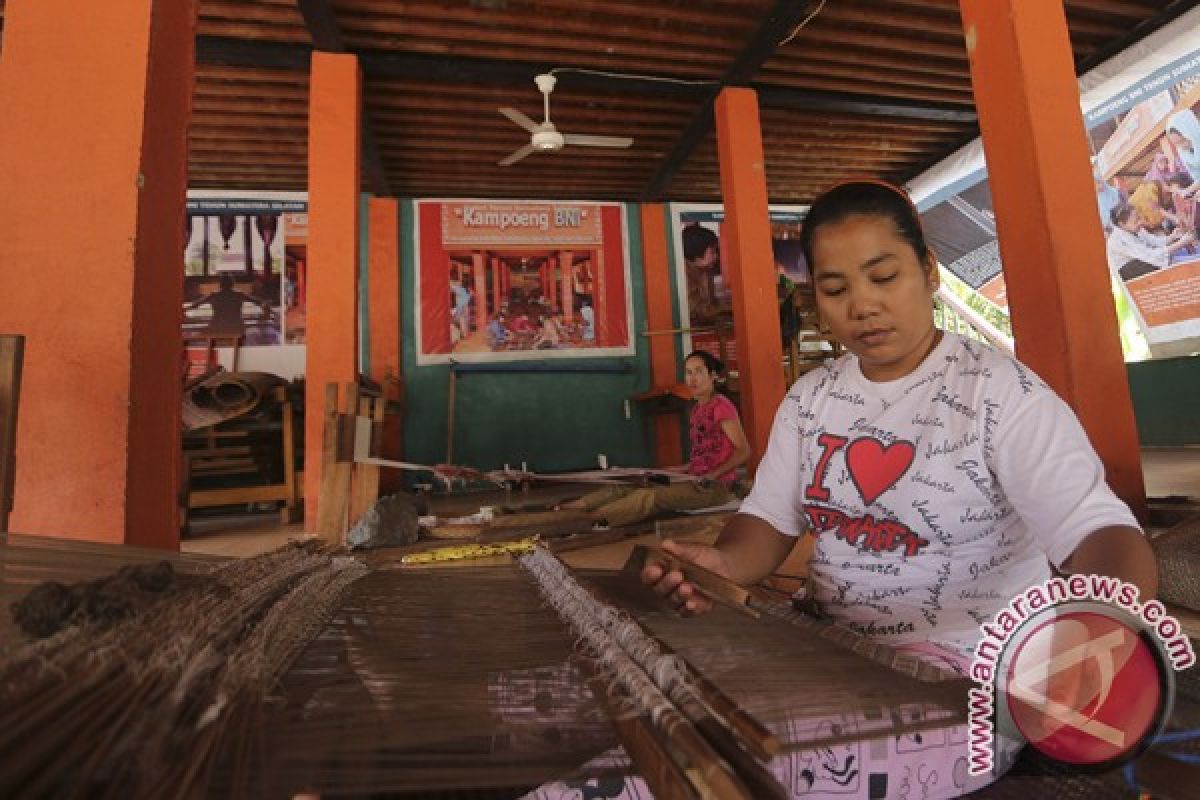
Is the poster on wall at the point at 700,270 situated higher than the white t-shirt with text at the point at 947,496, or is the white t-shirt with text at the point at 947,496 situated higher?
the poster on wall at the point at 700,270

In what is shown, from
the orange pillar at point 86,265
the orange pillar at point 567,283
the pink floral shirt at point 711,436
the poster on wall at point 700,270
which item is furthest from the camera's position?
the poster on wall at point 700,270

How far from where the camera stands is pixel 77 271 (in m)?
1.59

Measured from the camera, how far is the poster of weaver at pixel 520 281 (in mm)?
7691

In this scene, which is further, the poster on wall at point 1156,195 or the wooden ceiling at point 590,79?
the poster on wall at point 1156,195

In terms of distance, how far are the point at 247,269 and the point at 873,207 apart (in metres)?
7.53

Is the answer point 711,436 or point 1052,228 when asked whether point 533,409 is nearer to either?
point 711,436

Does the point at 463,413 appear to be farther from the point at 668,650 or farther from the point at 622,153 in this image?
the point at 668,650

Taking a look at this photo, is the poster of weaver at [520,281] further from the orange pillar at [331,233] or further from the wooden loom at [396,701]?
A: the wooden loom at [396,701]

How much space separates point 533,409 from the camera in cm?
791

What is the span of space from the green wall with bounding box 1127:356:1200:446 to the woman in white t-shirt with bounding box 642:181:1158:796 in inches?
274

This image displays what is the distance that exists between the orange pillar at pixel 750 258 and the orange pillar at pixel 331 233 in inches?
125

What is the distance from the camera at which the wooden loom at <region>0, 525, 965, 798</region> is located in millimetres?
410

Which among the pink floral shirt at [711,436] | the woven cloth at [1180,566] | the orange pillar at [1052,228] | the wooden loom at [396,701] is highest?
the orange pillar at [1052,228]

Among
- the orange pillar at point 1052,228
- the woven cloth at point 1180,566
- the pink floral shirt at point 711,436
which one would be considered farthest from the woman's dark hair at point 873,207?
the pink floral shirt at point 711,436
